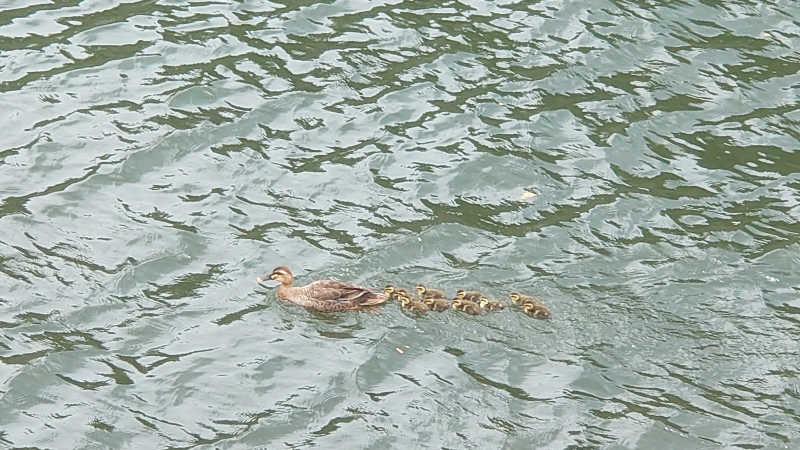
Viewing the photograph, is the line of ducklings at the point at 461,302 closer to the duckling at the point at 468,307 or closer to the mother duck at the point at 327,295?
the duckling at the point at 468,307

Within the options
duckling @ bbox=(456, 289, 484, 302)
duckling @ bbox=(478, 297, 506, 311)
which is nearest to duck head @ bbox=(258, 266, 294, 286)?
duckling @ bbox=(456, 289, 484, 302)

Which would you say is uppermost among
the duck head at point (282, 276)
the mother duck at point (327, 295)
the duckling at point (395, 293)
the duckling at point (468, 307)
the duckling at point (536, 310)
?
the duck head at point (282, 276)

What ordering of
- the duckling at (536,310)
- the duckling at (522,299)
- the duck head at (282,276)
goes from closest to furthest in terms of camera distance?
1. the duckling at (536,310)
2. the duckling at (522,299)
3. the duck head at (282,276)

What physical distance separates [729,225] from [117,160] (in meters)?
6.19

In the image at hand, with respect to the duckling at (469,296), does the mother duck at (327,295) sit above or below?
above

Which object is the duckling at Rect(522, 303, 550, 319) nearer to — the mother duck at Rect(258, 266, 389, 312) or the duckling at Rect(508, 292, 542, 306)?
the duckling at Rect(508, 292, 542, 306)

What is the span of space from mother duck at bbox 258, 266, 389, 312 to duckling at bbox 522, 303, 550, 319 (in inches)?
48.4

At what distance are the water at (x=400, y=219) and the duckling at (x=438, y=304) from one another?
6.9 inches

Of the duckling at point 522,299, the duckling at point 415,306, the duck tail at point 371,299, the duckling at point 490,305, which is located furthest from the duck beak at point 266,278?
the duckling at point 522,299

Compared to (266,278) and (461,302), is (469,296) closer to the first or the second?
(461,302)

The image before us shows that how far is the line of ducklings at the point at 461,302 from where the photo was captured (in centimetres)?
1239

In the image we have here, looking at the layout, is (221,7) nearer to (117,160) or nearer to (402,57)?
(402,57)

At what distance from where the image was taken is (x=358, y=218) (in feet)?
45.6

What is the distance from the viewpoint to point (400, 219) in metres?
13.9
